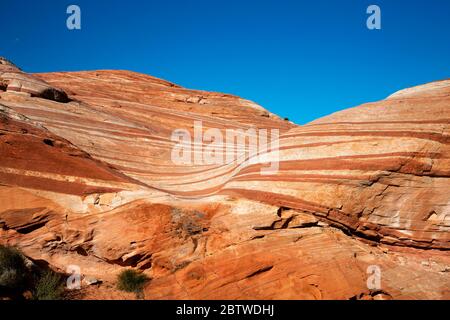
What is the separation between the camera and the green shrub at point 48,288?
8398mm

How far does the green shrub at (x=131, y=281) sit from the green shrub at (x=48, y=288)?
4.37 ft

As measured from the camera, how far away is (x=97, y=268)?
9.69 metres

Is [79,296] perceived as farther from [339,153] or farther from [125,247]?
[339,153]

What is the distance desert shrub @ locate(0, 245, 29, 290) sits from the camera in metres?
8.16

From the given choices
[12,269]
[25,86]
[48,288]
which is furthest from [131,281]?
[25,86]

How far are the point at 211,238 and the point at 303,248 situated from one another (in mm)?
2240

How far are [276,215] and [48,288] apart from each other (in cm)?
557

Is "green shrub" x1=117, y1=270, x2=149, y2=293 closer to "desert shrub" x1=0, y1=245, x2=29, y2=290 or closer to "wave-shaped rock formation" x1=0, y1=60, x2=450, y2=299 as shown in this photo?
"wave-shaped rock formation" x1=0, y1=60, x2=450, y2=299

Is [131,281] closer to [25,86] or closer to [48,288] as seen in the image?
[48,288]

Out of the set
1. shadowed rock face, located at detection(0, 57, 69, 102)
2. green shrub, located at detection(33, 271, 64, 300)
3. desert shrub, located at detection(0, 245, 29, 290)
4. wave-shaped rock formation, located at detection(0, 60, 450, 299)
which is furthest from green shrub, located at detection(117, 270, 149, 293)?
shadowed rock face, located at detection(0, 57, 69, 102)

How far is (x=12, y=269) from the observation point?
8250 mm

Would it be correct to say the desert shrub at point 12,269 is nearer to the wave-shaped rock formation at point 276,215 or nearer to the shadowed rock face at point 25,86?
the wave-shaped rock formation at point 276,215

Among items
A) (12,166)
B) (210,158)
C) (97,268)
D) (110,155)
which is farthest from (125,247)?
(210,158)

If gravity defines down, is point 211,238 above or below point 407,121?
below
